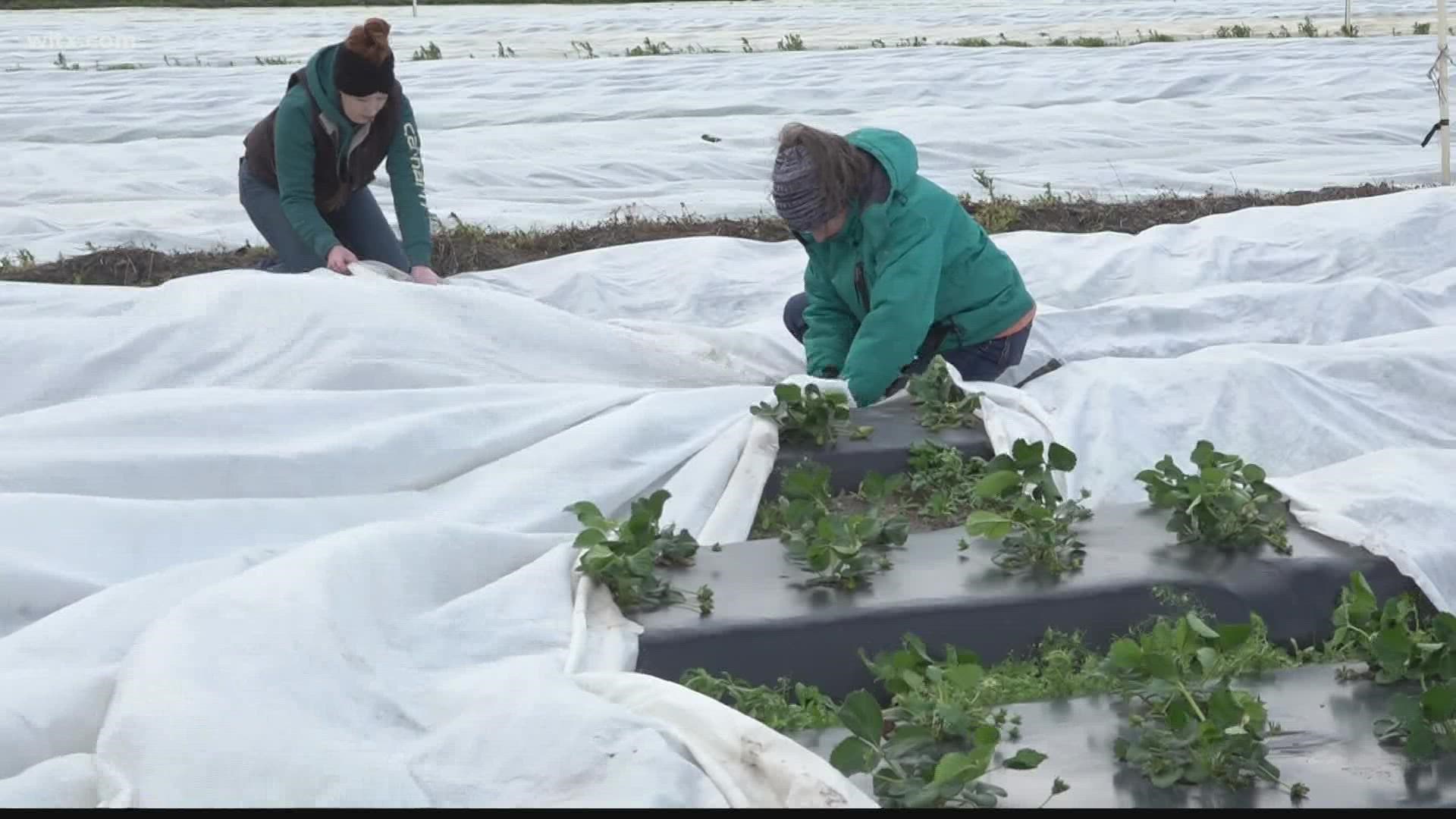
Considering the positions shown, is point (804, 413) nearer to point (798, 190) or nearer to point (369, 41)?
point (798, 190)

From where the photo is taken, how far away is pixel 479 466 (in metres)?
3.12

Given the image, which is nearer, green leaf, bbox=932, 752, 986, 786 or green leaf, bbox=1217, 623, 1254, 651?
green leaf, bbox=932, 752, 986, 786

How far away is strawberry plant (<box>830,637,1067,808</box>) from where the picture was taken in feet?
5.99

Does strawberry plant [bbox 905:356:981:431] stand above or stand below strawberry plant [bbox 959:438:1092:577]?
below

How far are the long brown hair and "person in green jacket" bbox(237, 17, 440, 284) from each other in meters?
1.36

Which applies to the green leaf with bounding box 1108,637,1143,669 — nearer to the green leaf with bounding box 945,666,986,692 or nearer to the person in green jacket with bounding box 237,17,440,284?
the green leaf with bounding box 945,666,986,692

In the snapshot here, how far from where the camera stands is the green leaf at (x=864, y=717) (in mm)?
1904

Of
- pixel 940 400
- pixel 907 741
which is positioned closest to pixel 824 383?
pixel 940 400

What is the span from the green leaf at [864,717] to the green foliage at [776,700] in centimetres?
28

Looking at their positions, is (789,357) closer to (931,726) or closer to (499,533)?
(499,533)

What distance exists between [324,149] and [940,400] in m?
2.00

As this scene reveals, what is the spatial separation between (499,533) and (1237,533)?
48.0 inches
